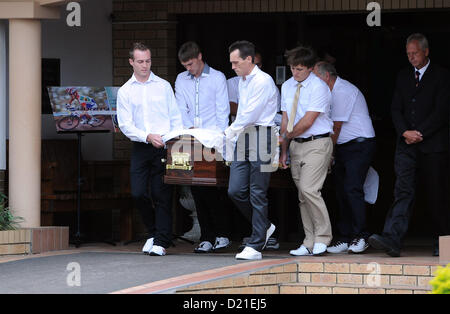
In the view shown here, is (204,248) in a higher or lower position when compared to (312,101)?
lower

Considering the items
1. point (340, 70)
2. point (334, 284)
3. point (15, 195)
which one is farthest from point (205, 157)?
point (340, 70)

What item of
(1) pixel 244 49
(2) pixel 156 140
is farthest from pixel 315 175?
(2) pixel 156 140

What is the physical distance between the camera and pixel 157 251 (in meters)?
9.11

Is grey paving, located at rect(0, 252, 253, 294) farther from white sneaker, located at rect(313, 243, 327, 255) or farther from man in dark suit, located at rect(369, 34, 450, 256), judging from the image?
man in dark suit, located at rect(369, 34, 450, 256)

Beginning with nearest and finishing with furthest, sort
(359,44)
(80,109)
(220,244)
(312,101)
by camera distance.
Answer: (312,101) < (220,244) < (80,109) < (359,44)

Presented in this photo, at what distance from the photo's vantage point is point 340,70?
36.8 ft

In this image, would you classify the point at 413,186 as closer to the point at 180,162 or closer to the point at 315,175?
the point at 315,175

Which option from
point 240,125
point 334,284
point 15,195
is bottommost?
point 334,284

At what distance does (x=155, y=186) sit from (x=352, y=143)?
1.90 metres

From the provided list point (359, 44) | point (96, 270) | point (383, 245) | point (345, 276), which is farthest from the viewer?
point (359, 44)

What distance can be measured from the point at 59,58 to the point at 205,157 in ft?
11.3

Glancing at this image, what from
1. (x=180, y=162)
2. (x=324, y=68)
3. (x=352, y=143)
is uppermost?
(x=324, y=68)

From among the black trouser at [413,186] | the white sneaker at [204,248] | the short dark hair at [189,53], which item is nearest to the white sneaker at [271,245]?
the white sneaker at [204,248]
